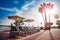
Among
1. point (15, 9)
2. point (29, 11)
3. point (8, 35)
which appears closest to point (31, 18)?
point (29, 11)

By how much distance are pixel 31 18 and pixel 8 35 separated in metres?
0.63

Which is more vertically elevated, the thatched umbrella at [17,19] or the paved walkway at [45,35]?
the thatched umbrella at [17,19]

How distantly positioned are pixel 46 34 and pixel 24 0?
0.90 metres

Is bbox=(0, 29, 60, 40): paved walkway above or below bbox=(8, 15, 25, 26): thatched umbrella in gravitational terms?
below

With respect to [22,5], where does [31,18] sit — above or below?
below

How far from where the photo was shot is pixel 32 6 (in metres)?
3.27

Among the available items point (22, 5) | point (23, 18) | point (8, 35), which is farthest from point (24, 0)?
point (8, 35)

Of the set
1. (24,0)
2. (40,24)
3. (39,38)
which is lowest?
(39,38)

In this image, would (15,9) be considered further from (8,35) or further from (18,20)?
(8,35)

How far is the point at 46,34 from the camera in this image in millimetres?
3156

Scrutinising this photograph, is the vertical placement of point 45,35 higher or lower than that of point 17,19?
lower

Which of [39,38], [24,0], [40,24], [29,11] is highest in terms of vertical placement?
[24,0]

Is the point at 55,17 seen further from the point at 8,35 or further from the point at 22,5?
the point at 8,35

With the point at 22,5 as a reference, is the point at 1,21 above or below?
below
